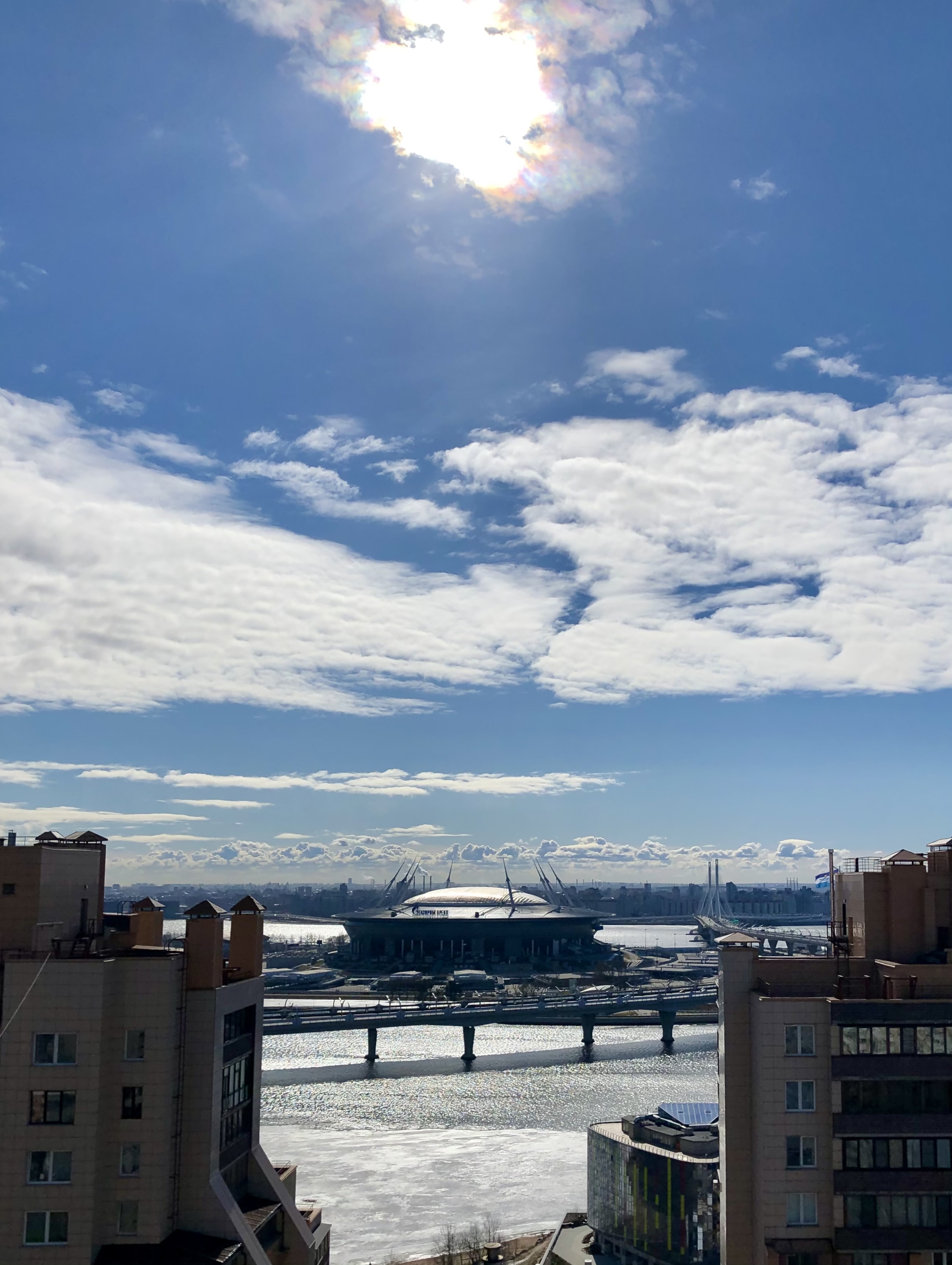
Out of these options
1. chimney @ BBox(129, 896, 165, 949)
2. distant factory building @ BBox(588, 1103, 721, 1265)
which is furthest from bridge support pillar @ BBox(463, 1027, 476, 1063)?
chimney @ BBox(129, 896, 165, 949)

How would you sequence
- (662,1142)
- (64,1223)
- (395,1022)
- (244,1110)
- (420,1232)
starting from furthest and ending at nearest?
1. (395,1022)
2. (420,1232)
3. (662,1142)
4. (244,1110)
5. (64,1223)

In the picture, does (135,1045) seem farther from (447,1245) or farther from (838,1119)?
(447,1245)

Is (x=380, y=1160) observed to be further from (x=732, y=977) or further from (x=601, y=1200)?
(x=732, y=977)

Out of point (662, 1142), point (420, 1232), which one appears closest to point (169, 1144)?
point (662, 1142)

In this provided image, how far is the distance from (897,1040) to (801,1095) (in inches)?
216

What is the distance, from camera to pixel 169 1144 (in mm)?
51219

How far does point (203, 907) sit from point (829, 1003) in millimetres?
31673

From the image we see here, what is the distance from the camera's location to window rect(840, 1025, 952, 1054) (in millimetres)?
54625

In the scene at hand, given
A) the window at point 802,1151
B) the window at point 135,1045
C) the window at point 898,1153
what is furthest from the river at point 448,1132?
the window at point 898,1153

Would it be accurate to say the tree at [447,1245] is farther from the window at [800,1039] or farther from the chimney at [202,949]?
the window at [800,1039]

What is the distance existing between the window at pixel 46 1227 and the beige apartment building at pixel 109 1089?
0.06 m

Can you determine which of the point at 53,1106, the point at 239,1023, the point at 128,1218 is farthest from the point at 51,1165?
the point at 239,1023

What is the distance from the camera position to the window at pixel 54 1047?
5012 centimetres

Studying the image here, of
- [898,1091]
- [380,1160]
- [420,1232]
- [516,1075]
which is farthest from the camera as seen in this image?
[516,1075]
